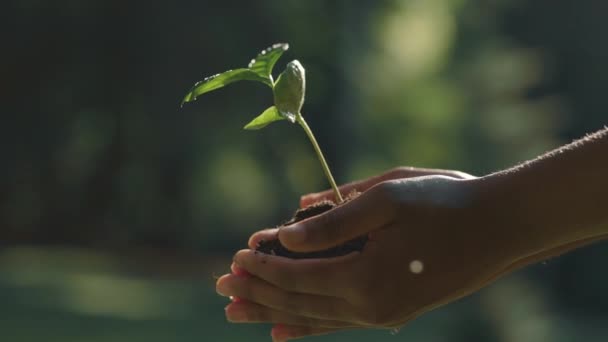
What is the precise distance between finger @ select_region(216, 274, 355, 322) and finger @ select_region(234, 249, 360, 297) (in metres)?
0.02

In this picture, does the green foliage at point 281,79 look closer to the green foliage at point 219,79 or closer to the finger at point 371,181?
the green foliage at point 219,79

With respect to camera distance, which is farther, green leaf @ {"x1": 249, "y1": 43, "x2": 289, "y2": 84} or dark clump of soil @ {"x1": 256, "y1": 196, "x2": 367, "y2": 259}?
green leaf @ {"x1": 249, "y1": 43, "x2": 289, "y2": 84}

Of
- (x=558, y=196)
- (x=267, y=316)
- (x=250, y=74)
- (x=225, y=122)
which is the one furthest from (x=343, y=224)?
(x=225, y=122)

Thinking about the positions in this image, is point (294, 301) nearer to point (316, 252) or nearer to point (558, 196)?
point (316, 252)

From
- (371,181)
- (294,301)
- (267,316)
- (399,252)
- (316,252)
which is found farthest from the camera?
(371,181)

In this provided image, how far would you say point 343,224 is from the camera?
7.14 feet

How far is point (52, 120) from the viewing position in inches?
798

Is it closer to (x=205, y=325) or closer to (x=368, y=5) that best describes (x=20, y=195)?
(x=205, y=325)

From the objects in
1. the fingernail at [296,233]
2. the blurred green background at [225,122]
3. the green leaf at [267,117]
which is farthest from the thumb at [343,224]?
the blurred green background at [225,122]

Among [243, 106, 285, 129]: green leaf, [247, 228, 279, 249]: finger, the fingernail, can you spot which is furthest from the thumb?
[243, 106, 285, 129]: green leaf

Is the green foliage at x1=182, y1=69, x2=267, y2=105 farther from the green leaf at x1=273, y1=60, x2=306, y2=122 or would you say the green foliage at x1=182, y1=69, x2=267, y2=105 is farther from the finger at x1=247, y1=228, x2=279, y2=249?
the finger at x1=247, y1=228, x2=279, y2=249

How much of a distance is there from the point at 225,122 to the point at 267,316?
1814 centimetres

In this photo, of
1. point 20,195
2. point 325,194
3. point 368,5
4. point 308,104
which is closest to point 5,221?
point 20,195

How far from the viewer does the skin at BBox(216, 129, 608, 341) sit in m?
2.15
